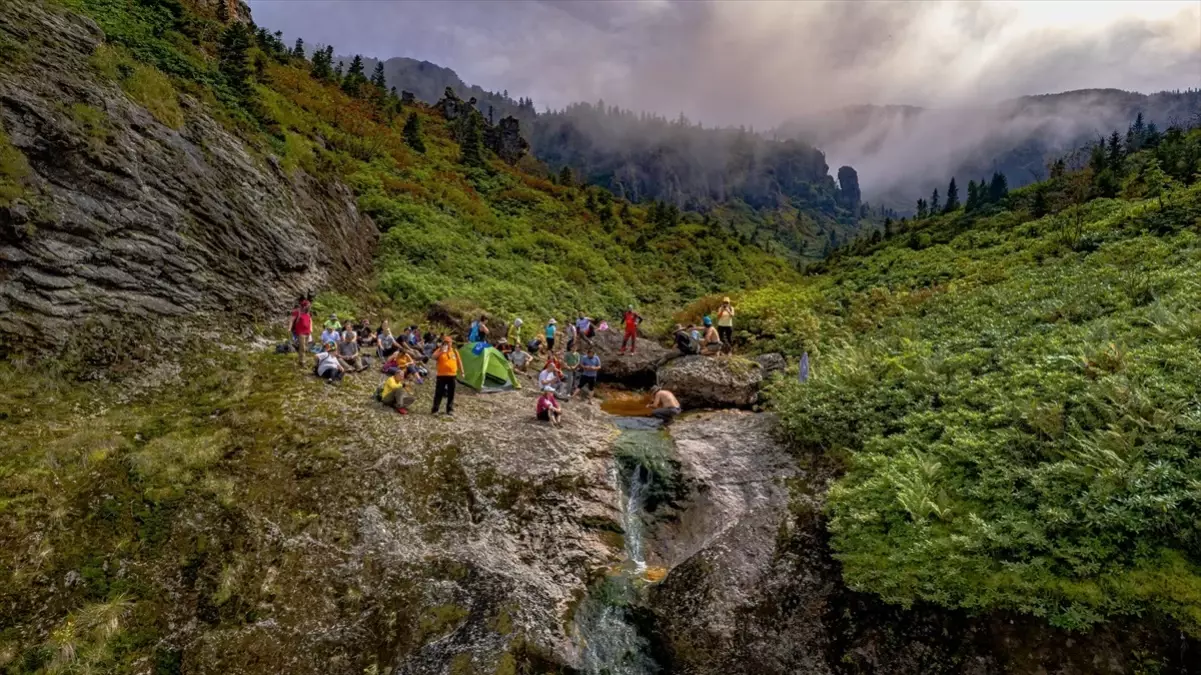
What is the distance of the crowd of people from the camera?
1410 centimetres

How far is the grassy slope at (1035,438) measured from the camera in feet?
22.5

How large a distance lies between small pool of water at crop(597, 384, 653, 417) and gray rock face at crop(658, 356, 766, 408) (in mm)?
1092

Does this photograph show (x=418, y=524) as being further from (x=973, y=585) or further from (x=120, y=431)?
(x=973, y=585)

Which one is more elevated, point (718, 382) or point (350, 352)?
point (718, 382)

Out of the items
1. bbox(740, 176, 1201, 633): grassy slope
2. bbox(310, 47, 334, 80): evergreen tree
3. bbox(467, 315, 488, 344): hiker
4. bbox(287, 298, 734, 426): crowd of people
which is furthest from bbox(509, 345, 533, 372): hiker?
bbox(310, 47, 334, 80): evergreen tree

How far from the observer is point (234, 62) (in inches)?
1032

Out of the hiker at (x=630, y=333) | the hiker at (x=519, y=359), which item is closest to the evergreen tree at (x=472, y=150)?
the hiker at (x=630, y=333)

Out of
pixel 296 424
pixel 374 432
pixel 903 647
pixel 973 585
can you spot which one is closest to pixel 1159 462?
pixel 973 585

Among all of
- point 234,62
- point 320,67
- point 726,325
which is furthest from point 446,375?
point 320,67

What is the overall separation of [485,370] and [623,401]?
4736 mm

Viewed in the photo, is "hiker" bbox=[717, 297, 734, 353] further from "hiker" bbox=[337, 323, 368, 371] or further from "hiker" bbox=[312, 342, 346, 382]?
"hiker" bbox=[312, 342, 346, 382]

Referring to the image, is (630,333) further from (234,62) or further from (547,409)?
(234,62)

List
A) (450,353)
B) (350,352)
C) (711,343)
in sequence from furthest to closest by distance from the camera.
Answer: (711,343) → (350,352) → (450,353)

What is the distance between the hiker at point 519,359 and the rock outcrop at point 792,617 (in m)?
8.32
